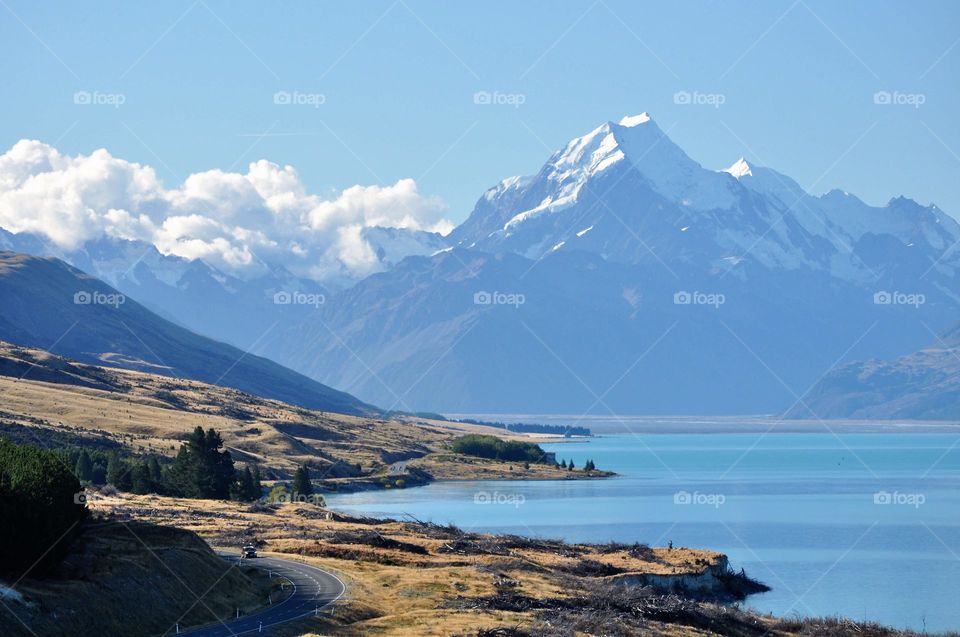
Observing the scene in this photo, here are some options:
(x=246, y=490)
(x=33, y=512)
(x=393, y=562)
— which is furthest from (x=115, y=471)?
Result: (x=33, y=512)

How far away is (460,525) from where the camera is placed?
156 metres

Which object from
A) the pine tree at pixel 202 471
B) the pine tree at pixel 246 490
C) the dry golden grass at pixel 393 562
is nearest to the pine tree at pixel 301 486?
the pine tree at pixel 246 490

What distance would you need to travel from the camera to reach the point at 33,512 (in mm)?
63688

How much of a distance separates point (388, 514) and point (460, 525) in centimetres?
1407

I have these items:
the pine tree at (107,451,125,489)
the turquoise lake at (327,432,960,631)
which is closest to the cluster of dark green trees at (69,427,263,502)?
the pine tree at (107,451,125,489)

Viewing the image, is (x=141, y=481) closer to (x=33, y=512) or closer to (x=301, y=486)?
(x=301, y=486)

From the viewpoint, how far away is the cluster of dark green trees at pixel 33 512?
205 feet

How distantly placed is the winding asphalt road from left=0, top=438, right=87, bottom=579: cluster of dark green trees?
788cm

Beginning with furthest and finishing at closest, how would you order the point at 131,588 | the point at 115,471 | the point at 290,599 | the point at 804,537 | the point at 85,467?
the point at 85,467, the point at 115,471, the point at 804,537, the point at 290,599, the point at 131,588

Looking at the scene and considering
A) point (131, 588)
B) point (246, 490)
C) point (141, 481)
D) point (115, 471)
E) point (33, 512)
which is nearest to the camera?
point (33, 512)

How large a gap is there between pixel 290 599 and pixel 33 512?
16098 millimetres

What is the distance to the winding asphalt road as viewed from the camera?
65.3 metres

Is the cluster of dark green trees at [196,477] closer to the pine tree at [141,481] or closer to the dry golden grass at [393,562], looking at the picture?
the pine tree at [141,481]

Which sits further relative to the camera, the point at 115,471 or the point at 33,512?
the point at 115,471
